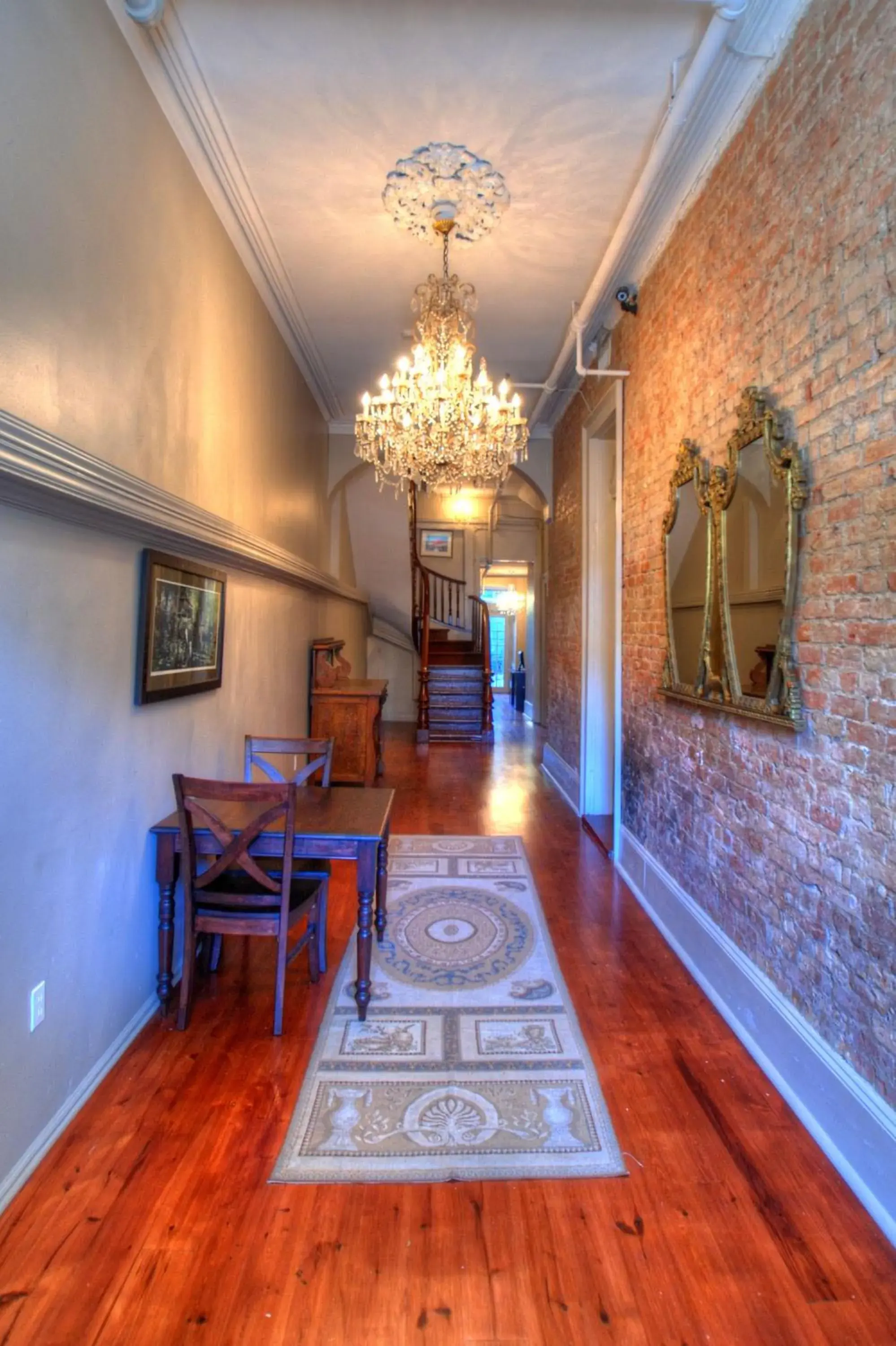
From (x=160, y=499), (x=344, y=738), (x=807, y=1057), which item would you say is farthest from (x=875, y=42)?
(x=344, y=738)

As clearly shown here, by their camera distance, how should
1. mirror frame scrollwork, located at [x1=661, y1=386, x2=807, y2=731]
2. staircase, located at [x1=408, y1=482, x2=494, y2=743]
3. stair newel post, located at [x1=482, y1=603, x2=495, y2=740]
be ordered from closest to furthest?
mirror frame scrollwork, located at [x1=661, y1=386, x2=807, y2=731] → staircase, located at [x1=408, y1=482, x2=494, y2=743] → stair newel post, located at [x1=482, y1=603, x2=495, y2=740]

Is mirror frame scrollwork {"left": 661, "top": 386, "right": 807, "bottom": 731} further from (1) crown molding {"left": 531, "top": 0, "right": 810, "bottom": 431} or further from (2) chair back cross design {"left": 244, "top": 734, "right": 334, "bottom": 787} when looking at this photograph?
(2) chair back cross design {"left": 244, "top": 734, "right": 334, "bottom": 787}

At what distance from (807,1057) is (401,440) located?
145 inches

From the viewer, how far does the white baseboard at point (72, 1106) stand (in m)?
1.58

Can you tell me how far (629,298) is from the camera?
11.5 ft

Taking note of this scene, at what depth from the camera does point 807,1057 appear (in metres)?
1.88

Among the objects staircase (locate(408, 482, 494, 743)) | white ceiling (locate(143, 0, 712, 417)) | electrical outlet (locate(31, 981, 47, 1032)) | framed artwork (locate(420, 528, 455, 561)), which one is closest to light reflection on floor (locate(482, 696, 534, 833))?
staircase (locate(408, 482, 494, 743))

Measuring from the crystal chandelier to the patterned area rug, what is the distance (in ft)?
9.52

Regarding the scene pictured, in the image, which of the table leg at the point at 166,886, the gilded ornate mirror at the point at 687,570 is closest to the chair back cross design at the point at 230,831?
the table leg at the point at 166,886

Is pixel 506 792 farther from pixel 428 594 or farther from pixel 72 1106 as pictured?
pixel 72 1106

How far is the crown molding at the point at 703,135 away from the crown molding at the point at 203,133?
1.90 m

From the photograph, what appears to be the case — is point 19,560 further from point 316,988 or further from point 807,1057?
point 807,1057

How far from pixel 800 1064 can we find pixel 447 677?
7.36m

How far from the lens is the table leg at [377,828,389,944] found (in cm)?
258
